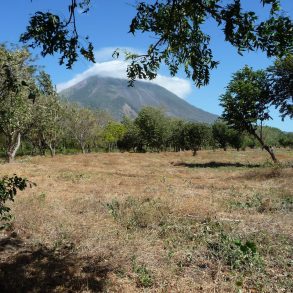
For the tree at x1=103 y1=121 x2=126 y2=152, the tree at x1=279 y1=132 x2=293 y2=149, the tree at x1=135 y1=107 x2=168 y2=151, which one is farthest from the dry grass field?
the tree at x1=279 y1=132 x2=293 y2=149

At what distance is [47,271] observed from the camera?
8.30 m

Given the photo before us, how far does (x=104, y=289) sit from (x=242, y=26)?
17.7 ft

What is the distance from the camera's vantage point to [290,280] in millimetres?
7254

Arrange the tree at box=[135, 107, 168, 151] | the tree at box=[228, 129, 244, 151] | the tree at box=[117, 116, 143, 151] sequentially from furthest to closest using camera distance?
the tree at box=[228, 129, 244, 151] → the tree at box=[117, 116, 143, 151] → the tree at box=[135, 107, 168, 151]

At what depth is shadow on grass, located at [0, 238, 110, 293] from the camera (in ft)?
→ 24.6

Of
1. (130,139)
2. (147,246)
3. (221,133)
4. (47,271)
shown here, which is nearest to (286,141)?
(221,133)

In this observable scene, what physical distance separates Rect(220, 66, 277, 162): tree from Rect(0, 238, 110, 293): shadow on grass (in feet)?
109

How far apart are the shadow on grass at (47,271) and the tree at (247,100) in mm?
33133

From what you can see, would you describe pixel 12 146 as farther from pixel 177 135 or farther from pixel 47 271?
pixel 177 135

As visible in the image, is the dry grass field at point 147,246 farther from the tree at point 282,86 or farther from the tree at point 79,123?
the tree at point 79,123

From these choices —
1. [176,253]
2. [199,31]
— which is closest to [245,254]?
[176,253]

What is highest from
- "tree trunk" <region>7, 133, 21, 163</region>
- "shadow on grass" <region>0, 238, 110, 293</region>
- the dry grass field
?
"tree trunk" <region>7, 133, 21, 163</region>

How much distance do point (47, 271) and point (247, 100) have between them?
118 feet

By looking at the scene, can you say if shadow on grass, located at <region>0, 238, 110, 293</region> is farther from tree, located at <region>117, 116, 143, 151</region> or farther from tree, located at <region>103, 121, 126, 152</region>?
tree, located at <region>103, 121, 126, 152</region>
